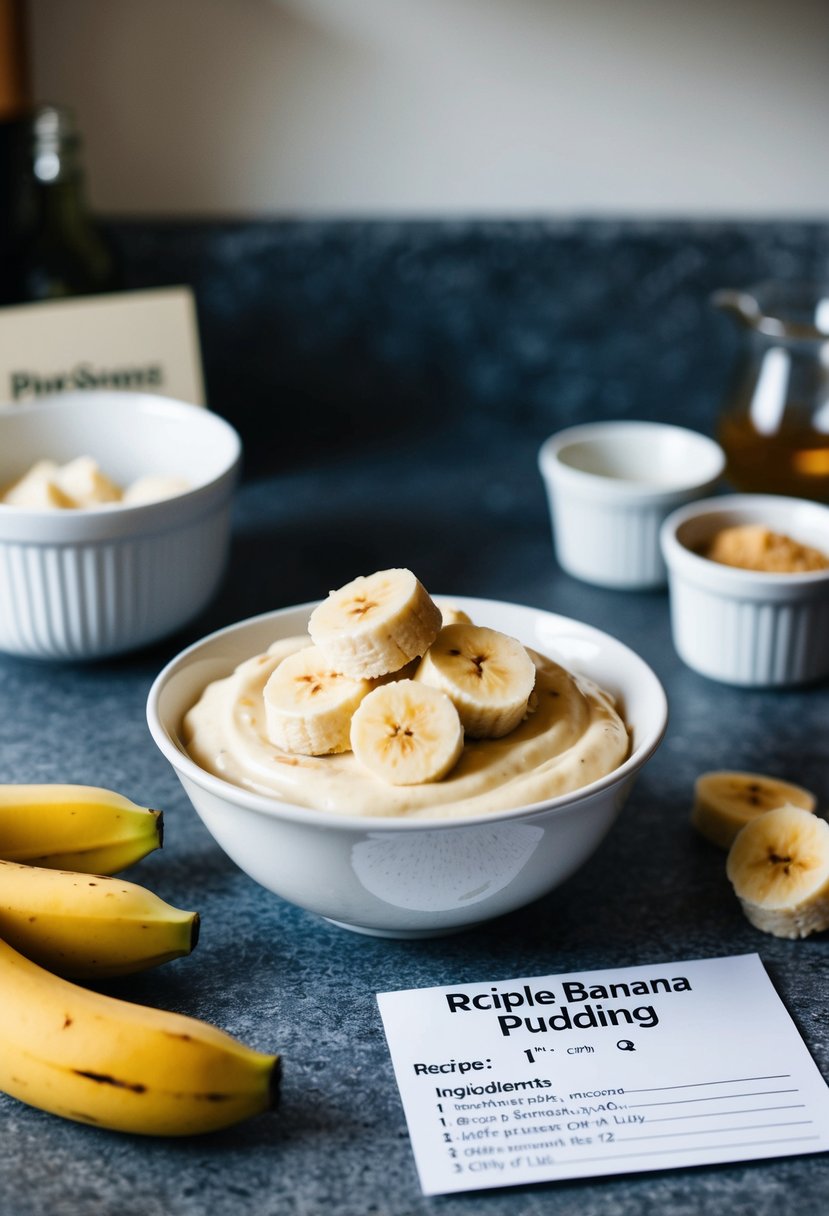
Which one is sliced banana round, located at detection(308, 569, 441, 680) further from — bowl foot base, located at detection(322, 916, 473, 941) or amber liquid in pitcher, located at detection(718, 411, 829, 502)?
amber liquid in pitcher, located at detection(718, 411, 829, 502)

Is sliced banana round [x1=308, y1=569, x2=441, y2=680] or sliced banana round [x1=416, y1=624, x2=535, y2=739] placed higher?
sliced banana round [x1=308, y1=569, x2=441, y2=680]

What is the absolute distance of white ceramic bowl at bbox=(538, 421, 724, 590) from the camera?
4.40ft

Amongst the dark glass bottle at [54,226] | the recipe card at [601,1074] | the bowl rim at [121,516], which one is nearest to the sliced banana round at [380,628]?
the recipe card at [601,1074]

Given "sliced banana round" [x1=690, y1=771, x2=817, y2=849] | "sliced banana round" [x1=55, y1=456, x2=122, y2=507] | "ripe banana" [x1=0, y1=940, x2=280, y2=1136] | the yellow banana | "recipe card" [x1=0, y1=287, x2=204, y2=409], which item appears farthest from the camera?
"recipe card" [x1=0, y1=287, x2=204, y2=409]

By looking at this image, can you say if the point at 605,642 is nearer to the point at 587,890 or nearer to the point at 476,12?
the point at 587,890

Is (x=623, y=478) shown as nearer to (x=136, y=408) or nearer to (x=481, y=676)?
(x=136, y=408)

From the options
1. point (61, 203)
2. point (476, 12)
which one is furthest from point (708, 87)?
point (61, 203)

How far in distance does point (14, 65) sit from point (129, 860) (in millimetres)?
1073

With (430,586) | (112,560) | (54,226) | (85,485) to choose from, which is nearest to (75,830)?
(112,560)

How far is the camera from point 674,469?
4.88ft

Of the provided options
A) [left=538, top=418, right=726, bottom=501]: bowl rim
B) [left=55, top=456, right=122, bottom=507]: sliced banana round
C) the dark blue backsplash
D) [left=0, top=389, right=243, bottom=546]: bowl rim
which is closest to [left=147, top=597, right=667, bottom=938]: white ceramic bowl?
[left=0, top=389, right=243, bottom=546]: bowl rim

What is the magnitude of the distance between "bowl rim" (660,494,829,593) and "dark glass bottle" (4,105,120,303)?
733mm

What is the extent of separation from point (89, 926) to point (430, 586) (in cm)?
68

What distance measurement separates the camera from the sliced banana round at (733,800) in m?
0.96
